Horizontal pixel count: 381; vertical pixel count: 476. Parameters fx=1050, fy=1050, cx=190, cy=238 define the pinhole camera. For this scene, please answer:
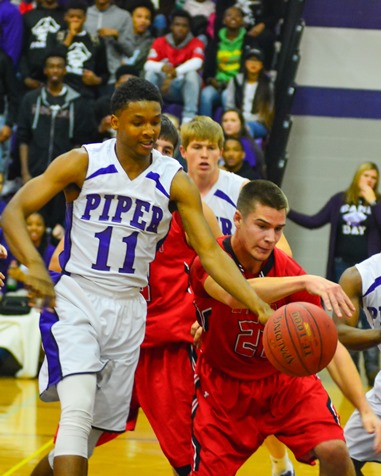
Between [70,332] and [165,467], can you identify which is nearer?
[70,332]

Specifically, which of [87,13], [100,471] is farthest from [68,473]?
[87,13]

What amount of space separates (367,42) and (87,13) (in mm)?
3542

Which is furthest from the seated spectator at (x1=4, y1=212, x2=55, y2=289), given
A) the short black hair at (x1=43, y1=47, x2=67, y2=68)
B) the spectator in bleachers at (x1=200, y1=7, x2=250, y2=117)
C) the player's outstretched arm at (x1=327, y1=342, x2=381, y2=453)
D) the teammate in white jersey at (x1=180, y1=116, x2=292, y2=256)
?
the player's outstretched arm at (x1=327, y1=342, x2=381, y2=453)

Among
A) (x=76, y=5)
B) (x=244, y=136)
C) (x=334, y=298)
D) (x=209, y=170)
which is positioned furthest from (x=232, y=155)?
(x=334, y=298)

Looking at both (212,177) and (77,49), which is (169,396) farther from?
(77,49)

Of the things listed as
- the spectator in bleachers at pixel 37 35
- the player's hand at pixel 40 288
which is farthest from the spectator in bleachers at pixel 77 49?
the player's hand at pixel 40 288

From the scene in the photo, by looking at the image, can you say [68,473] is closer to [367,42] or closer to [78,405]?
[78,405]

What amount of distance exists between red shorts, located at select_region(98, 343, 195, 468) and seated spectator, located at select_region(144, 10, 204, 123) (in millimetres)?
5780

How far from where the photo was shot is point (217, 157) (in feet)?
18.8

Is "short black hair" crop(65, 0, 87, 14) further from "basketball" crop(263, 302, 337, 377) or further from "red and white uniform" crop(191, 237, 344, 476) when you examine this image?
"basketball" crop(263, 302, 337, 377)

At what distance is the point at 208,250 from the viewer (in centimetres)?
434

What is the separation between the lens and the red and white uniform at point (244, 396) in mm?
4578

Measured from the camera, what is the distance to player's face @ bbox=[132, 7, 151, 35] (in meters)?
11.5

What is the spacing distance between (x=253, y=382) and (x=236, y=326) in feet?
0.90
